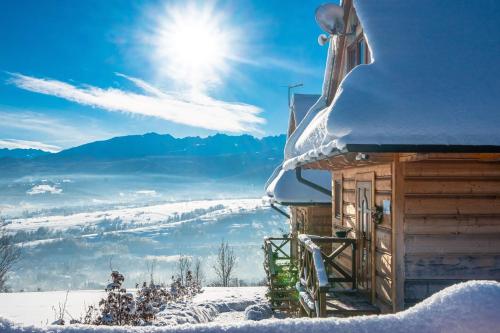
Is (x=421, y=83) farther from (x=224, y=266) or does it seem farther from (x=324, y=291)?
(x=224, y=266)

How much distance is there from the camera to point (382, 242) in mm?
6891

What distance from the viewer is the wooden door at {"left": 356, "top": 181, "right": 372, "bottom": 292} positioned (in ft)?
25.1

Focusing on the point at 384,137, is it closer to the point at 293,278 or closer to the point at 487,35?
the point at 487,35

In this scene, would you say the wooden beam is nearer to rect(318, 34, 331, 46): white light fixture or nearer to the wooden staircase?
the wooden staircase

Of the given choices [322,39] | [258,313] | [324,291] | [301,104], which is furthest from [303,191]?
[324,291]

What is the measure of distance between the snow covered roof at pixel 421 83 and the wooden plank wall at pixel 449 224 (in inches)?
39.0

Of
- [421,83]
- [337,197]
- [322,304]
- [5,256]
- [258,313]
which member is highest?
[421,83]

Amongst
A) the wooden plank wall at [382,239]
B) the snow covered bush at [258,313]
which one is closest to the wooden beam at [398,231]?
the wooden plank wall at [382,239]

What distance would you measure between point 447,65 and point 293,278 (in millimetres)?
9807

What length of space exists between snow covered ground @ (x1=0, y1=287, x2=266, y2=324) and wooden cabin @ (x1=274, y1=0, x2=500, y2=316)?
21.3ft

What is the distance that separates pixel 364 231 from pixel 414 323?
20.0ft

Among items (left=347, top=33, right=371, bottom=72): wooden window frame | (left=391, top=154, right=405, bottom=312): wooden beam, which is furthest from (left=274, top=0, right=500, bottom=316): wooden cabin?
(left=347, top=33, right=371, bottom=72): wooden window frame

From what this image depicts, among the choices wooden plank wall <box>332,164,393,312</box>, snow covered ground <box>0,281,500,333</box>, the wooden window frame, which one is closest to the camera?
snow covered ground <box>0,281,500,333</box>

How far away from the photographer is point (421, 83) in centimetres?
589
